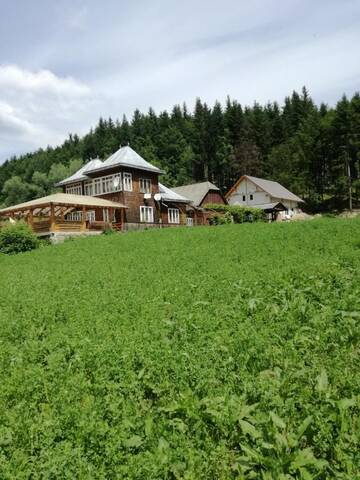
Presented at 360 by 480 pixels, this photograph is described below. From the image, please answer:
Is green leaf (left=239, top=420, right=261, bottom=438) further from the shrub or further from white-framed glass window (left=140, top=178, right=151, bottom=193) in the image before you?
white-framed glass window (left=140, top=178, right=151, bottom=193)

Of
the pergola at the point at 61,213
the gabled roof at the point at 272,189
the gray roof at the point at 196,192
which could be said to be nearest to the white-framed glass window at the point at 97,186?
the pergola at the point at 61,213

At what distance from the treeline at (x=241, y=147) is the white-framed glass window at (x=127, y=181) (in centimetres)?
3652

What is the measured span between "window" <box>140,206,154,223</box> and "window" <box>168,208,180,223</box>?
2969mm

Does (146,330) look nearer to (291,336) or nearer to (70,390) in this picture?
(70,390)

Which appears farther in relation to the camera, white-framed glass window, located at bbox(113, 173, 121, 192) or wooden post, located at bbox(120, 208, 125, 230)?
white-framed glass window, located at bbox(113, 173, 121, 192)

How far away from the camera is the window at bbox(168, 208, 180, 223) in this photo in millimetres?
41572

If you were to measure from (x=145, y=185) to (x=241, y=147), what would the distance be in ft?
136

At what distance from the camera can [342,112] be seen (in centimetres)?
5878

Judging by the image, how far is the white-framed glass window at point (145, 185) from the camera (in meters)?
38.4

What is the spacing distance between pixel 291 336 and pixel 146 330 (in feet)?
8.20

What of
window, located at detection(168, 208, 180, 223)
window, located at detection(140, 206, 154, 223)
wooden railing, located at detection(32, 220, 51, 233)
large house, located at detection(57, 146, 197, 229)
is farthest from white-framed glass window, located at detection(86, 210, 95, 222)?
window, located at detection(168, 208, 180, 223)

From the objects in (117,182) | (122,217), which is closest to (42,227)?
(122,217)

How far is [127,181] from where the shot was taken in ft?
121

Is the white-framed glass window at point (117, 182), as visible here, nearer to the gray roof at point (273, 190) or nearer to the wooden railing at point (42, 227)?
the wooden railing at point (42, 227)
